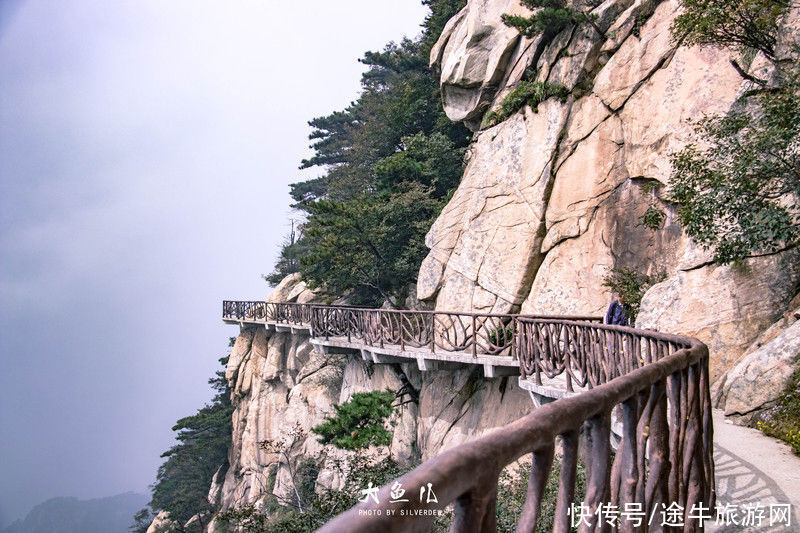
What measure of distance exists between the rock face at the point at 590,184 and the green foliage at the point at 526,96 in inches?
9.2

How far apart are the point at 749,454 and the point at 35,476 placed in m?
193

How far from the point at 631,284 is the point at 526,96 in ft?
22.7

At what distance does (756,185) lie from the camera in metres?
7.02

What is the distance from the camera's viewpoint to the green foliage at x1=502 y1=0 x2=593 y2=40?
44.8 ft

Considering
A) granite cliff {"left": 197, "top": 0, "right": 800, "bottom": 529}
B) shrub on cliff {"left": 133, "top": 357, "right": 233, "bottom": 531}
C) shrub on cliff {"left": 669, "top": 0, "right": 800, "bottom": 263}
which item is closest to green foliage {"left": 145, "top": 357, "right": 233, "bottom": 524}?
shrub on cliff {"left": 133, "top": 357, "right": 233, "bottom": 531}

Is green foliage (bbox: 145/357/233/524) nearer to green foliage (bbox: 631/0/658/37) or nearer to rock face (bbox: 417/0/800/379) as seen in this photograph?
rock face (bbox: 417/0/800/379)

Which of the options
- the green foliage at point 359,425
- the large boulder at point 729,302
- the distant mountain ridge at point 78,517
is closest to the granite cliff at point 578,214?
the large boulder at point 729,302

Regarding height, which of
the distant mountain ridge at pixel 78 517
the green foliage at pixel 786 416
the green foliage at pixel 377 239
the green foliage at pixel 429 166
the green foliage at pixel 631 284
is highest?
the green foliage at pixel 429 166

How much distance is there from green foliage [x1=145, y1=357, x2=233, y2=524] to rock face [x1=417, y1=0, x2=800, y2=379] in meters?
20.5

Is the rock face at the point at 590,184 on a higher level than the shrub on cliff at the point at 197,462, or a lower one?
higher

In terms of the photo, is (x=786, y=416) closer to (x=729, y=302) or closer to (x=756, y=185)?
(x=729, y=302)

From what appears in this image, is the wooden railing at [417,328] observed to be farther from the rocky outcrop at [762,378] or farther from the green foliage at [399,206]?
the rocky outcrop at [762,378]

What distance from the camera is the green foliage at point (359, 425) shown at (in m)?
10.5

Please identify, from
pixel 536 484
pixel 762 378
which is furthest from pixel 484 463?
pixel 762 378
